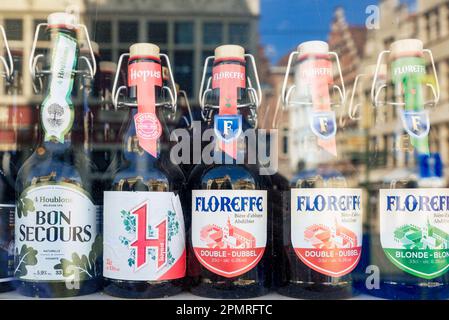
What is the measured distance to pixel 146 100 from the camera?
1104mm

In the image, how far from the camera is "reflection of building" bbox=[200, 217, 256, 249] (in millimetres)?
1041

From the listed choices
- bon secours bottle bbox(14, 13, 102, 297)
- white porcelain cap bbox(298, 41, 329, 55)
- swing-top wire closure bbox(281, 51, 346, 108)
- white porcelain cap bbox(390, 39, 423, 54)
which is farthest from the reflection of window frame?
bon secours bottle bbox(14, 13, 102, 297)

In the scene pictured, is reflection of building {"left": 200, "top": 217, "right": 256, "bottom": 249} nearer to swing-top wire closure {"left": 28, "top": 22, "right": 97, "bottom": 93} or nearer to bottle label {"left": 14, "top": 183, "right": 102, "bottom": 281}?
bottle label {"left": 14, "top": 183, "right": 102, "bottom": 281}

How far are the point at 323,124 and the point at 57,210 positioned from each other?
0.54 meters

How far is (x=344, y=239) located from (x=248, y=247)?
0.18 meters

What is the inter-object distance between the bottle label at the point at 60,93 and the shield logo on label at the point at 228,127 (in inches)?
11.9

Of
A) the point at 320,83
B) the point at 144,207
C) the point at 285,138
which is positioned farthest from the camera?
the point at 285,138

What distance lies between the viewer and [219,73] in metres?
1.12

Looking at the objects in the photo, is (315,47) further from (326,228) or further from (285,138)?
(326,228)

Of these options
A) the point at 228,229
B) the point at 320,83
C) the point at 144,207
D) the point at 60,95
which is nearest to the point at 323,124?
the point at 320,83

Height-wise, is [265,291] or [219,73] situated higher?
[219,73]
